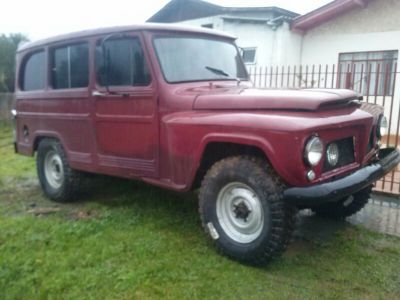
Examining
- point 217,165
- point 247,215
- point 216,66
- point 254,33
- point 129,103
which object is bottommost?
point 247,215

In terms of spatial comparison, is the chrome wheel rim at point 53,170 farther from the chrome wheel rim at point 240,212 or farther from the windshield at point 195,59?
the chrome wheel rim at point 240,212

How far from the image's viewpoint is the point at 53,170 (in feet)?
19.0

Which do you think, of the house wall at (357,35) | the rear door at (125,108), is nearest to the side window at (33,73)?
the rear door at (125,108)

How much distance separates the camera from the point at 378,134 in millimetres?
4203

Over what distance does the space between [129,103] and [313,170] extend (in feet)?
7.02

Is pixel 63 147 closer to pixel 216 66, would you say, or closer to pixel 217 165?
pixel 216 66

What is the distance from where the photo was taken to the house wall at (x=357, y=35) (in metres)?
11.7

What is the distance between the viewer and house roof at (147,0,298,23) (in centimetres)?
1334

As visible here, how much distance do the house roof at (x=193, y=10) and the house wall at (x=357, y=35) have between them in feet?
4.37

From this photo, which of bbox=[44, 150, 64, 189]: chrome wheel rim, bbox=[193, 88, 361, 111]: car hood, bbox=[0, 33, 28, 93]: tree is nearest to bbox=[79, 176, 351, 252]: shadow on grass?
bbox=[44, 150, 64, 189]: chrome wheel rim

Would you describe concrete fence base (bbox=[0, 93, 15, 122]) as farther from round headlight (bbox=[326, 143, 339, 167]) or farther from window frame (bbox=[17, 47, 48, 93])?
round headlight (bbox=[326, 143, 339, 167])

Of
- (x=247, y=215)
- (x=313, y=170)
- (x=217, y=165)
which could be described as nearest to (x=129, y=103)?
(x=217, y=165)

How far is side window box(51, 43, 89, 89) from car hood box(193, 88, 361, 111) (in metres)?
1.78

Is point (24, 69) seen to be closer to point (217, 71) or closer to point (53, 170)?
point (53, 170)
